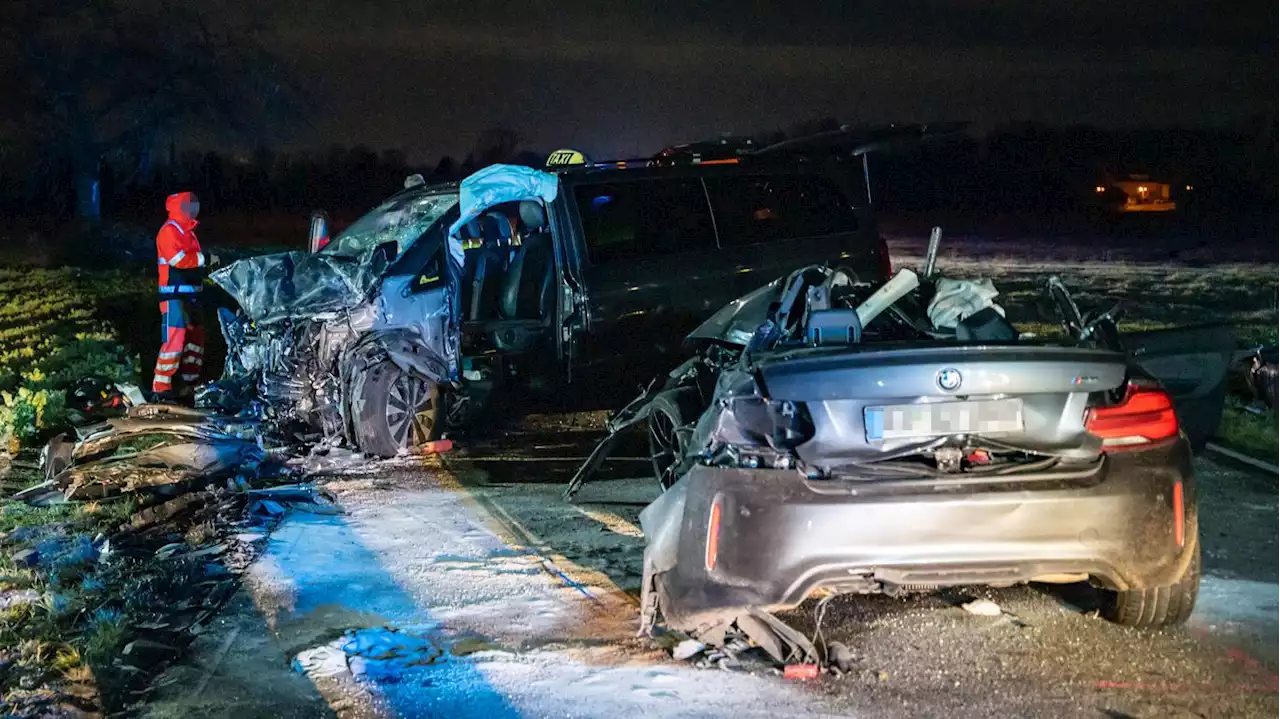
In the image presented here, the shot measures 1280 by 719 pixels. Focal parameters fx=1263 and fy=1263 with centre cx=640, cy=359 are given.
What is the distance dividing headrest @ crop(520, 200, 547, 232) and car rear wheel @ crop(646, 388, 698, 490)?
2479mm

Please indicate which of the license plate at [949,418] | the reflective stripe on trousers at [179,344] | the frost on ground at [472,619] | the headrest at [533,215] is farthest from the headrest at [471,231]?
the license plate at [949,418]

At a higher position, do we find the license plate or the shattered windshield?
the shattered windshield

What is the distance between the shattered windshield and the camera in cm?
898

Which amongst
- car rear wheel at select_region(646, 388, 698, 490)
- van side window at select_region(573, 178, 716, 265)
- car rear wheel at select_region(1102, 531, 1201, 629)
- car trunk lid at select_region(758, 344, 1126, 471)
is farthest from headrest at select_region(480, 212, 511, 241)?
car rear wheel at select_region(1102, 531, 1201, 629)

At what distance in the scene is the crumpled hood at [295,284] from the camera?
836 cm

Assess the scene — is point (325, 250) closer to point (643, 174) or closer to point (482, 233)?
point (482, 233)

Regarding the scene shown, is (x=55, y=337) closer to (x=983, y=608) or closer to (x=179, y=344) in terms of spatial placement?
(x=179, y=344)

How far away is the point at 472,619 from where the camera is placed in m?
4.90

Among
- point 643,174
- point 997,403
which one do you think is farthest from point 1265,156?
point 997,403

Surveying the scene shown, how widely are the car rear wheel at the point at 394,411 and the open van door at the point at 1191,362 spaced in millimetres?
4454

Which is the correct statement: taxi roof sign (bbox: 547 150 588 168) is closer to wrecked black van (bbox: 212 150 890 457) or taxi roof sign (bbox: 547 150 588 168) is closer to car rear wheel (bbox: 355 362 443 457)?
wrecked black van (bbox: 212 150 890 457)

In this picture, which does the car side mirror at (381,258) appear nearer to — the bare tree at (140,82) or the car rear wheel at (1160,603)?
the car rear wheel at (1160,603)

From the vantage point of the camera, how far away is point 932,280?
5551 mm

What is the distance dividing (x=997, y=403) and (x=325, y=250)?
6.54m
